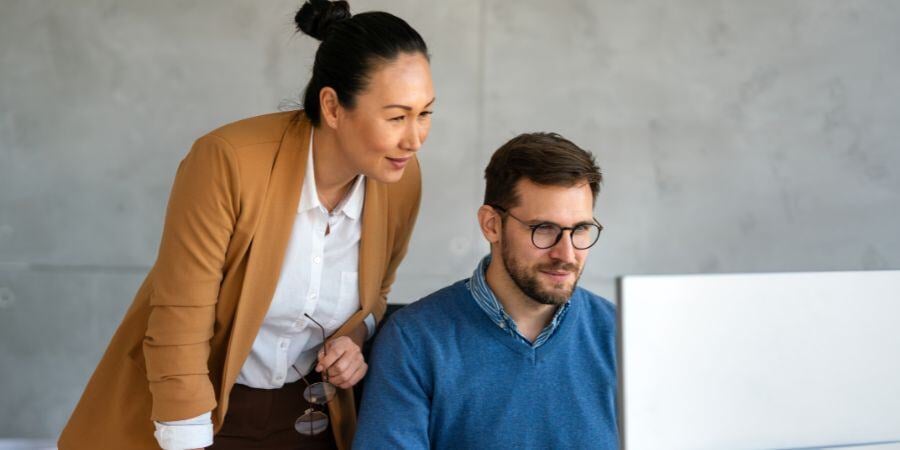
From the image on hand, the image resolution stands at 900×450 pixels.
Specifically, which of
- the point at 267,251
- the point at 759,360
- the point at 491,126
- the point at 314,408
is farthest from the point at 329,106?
the point at 491,126

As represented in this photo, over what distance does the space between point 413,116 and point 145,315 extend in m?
0.61

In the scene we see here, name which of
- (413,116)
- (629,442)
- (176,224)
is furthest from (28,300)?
(629,442)

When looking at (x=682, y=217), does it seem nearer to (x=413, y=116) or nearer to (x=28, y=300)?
(x=413, y=116)

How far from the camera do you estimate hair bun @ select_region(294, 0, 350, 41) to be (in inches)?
67.2

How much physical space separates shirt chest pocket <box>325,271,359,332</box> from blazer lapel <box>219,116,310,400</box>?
0.50ft

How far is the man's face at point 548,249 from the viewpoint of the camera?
1.68 m

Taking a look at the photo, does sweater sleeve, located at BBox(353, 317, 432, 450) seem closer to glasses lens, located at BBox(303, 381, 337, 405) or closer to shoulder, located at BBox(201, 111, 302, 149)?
glasses lens, located at BBox(303, 381, 337, 405)

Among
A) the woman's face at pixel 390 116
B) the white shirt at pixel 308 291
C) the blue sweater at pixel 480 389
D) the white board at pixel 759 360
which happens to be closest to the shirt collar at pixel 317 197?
the white shirt at pixel 308 291

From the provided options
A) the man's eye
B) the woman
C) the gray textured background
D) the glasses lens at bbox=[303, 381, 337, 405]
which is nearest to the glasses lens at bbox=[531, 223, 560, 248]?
the man's eye

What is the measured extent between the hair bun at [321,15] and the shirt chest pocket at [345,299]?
0.44 meters

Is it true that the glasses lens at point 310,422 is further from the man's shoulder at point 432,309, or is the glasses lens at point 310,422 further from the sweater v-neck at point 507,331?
the sweater v-neck at point 507,331

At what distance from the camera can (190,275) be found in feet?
5.25

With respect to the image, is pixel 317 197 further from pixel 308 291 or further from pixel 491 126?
pixel 491 126

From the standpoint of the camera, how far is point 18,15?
2.92 meters
